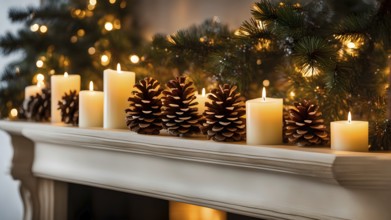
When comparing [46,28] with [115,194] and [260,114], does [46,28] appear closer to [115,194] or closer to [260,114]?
[115,194]

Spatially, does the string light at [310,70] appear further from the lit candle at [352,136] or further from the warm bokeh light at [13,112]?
the warm bokeh light at [13,112]

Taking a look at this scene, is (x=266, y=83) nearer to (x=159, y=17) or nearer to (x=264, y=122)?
(x=264, y=122)

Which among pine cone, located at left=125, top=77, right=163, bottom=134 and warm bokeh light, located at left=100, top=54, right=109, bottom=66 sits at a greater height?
warm bokeh light, located at left=100, top=54, right=109, bottom=66

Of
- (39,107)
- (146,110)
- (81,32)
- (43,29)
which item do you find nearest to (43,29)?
(43,29)

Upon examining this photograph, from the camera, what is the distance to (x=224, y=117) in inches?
47.8

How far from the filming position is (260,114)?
118 centimetres

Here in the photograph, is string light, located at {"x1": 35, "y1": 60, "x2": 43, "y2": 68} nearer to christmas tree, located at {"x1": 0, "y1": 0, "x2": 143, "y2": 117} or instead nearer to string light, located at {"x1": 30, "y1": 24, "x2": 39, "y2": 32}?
christmas tree, located at {"x1": 0, "y1": 0, "x2": 143, "y2": 117}

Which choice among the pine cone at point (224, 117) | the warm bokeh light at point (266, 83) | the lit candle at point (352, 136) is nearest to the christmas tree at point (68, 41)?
the warm bokeh light at point (266, 83)

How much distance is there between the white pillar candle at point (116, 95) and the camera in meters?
1.47

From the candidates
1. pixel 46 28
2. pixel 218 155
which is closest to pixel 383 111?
pixel 218 155

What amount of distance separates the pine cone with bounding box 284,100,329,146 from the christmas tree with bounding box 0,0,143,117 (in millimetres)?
873

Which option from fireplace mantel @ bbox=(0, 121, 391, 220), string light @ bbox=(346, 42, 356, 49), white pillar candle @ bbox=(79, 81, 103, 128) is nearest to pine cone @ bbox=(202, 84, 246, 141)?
fireplace mantel @ bbox=(0, 121, 391, 220)

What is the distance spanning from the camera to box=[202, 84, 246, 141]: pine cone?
121cm

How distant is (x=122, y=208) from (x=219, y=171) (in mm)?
552
